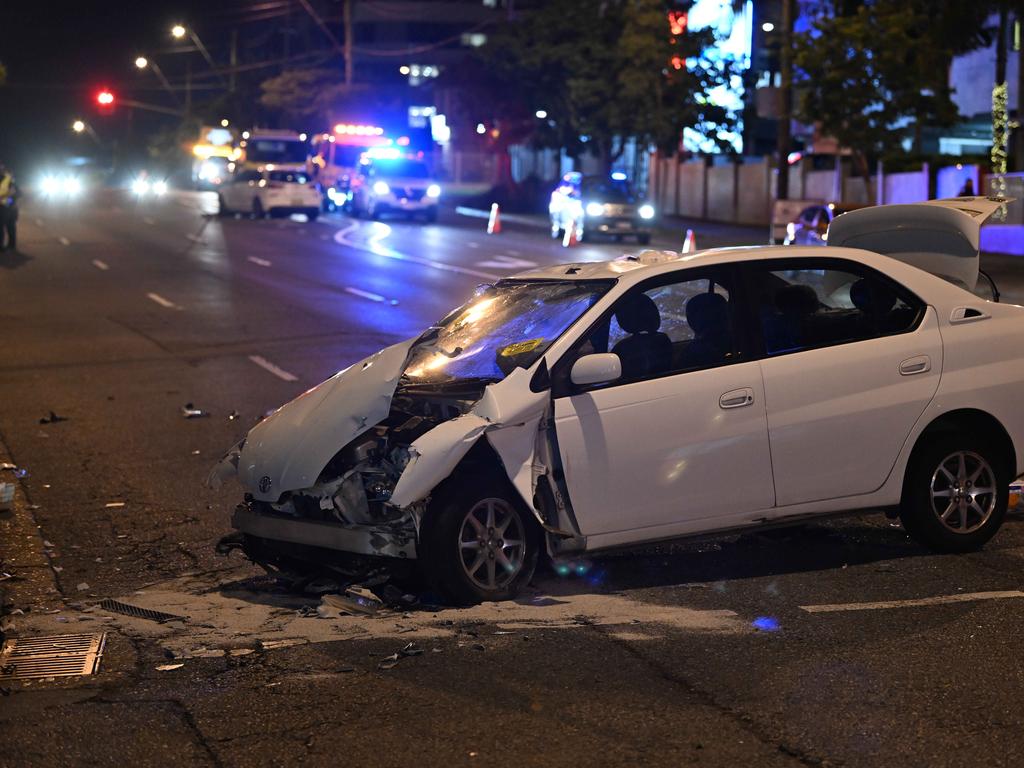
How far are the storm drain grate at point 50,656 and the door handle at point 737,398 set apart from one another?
2954 mm

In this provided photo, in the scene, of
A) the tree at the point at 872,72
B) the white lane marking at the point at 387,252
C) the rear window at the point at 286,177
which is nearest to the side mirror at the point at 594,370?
the white lane marking at the point at 387,252

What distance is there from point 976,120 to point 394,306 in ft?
113

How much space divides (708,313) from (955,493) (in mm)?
1620

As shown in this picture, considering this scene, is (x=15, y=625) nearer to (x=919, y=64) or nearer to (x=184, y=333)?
(x=184, y=333)

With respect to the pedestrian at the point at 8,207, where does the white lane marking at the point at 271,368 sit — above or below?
below

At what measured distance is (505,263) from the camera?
2939cm

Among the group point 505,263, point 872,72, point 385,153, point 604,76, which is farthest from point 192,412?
point 604,76

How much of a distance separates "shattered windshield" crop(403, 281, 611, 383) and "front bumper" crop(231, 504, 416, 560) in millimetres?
830

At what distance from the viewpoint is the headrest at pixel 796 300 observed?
7.24 meters

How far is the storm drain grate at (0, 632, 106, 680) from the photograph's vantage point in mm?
5805

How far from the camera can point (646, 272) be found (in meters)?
7.13

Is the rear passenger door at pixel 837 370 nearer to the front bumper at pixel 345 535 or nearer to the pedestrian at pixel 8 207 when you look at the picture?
the front bumper at pixel 345 535

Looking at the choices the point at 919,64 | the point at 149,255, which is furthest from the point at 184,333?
the point at 919,64

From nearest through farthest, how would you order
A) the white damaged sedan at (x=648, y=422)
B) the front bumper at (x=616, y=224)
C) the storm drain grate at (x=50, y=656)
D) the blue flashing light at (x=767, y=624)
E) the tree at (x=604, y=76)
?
the storm drain grate at (x=50, y=656) → the blue flashing light at (x=767, y=624) → the white damaged sedan at (x=648, y=422) → the front bumper at (x=616, y=224) → the tree at (x=604, y=76)
